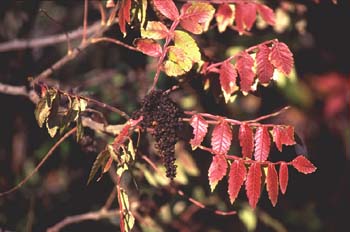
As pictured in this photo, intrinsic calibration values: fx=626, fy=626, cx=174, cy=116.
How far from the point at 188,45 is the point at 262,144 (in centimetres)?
32

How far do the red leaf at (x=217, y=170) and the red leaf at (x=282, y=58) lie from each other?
274mm

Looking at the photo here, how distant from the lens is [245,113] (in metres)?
3.46

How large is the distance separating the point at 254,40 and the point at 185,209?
2.57 feet

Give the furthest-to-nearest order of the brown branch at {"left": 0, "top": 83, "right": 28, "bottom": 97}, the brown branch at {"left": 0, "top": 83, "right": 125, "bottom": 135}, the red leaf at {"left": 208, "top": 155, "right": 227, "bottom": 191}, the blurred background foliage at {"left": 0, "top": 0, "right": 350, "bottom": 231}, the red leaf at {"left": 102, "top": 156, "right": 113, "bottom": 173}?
the blurred background foliage at {"left": 0, "top": 0, "right": 350, "bottom": 231} < the brown branch at {"left": 0, "top": 83, "right": 28, "bottom": 97} < the brown branch at {"left": 0, "top": 83, "right": 125, "bottom": 135} < the red leaf at {"left": 208, "top": 155, "right": 227, "bottom": 191} < the red leaf at {"left": 102, "top": 156, "right": 113, "bottom": 173}

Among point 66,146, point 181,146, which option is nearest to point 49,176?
point 66,146

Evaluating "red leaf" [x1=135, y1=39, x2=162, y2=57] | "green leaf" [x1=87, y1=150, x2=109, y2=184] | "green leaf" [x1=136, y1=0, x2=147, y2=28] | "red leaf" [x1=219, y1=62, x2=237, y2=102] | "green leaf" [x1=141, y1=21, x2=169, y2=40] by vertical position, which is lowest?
"green leaf" [x1=87, y1=150, x2=109, y2=184]

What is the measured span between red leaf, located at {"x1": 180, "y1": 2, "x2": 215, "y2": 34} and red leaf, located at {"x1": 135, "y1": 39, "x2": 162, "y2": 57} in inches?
3.6

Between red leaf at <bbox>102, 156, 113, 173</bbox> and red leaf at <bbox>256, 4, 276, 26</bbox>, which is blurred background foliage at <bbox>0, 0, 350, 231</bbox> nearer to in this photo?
red leaf at <bbox>256, 4, 276, 26</bbox>

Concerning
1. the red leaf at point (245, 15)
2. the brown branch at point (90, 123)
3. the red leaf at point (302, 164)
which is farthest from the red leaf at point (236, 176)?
the red leaf at point (245, 15)

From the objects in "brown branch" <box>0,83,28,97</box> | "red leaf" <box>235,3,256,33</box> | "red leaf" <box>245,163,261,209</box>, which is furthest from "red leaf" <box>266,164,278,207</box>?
"brown branch" <box>0,83,28,97</box>

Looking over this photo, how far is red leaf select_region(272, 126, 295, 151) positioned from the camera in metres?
1.60

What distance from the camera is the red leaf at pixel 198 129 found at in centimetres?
160

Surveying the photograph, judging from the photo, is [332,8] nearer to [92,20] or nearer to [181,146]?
[181,146]

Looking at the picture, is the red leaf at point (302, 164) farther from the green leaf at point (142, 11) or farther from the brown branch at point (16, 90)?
the brown branch at point (16, 90)
